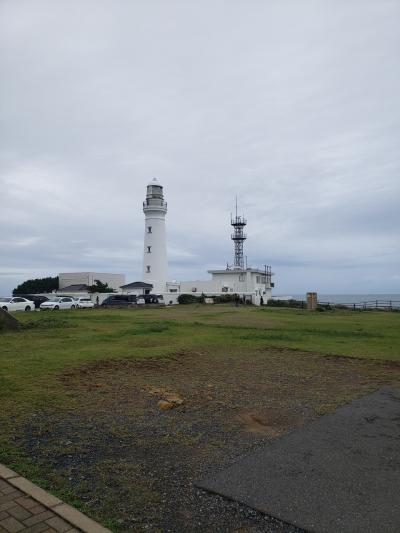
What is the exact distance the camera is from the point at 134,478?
4234 mm

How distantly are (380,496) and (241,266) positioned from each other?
5782cm

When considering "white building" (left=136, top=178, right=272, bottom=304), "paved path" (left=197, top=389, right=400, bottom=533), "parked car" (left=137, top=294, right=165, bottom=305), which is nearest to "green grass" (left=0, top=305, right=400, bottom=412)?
"paved path" (left=197, top=389, right=400, bottom=533)

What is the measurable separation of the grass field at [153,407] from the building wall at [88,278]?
4775 cm

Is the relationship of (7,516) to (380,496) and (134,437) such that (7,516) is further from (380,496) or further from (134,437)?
(380,496)

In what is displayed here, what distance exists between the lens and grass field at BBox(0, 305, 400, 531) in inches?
158

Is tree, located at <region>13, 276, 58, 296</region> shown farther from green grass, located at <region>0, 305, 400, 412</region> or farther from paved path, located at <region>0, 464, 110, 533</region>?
paved path, located at <region>0, 464, 110, 533</region>

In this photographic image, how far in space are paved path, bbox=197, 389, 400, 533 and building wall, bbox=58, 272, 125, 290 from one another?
189ft

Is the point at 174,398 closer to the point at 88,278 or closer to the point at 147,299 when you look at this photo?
the point at 147,299

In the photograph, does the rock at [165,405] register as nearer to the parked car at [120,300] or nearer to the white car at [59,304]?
the white car at [59,304]

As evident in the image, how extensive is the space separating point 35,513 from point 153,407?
329 centimetres

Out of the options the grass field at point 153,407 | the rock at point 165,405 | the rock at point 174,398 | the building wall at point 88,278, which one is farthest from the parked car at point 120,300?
the rock at point 165,405

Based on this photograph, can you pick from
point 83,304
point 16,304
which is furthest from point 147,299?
point 16,304

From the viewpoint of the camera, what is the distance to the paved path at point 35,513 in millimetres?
3287

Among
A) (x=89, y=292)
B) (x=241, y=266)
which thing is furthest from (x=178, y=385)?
(x=241, y=266)
